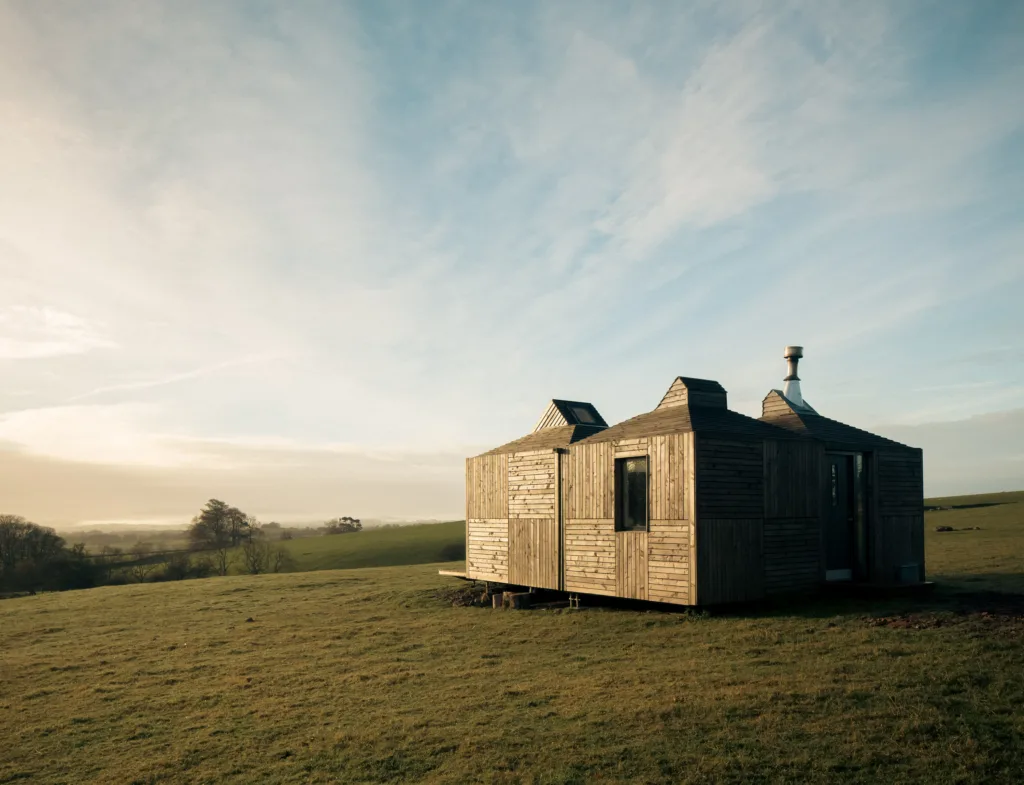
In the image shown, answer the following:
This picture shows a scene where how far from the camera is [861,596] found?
19.2m

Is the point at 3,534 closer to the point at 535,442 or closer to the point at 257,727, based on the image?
the point at 535,442

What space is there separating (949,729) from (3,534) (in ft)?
190

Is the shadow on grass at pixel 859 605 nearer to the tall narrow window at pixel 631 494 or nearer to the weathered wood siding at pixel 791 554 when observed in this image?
the weathered wood siding at pixel 791 554

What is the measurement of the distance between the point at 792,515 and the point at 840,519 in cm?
249

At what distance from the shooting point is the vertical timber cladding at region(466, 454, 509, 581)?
968 inches

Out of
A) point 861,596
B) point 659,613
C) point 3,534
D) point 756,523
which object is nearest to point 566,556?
point 659,613

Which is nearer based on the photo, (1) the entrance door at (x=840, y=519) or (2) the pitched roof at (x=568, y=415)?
(1) the entrance door at (x=840, y=519)

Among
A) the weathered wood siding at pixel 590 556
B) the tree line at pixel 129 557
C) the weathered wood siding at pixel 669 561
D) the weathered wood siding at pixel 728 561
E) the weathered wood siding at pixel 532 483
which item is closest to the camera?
the weathered wood siding at pixel 728 561

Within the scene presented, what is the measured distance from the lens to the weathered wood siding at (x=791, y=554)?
1889cm

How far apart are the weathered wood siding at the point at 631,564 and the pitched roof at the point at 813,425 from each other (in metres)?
5.95

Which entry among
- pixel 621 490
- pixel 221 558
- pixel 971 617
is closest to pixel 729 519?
pixel 621 490

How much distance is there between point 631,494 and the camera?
19.8 metres

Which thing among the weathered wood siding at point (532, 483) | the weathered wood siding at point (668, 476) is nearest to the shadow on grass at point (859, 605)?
the weathered wood siding at point (668, 476)

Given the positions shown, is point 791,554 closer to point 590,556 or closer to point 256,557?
point 590,556
